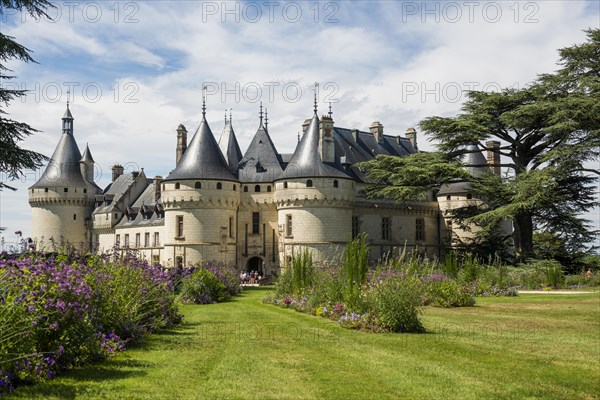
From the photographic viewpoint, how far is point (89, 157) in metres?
55.0

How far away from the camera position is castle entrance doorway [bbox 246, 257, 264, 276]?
39600mm

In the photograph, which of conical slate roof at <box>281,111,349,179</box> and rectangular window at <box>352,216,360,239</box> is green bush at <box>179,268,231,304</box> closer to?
conical slate roof at <box>281,111,349,179</box>

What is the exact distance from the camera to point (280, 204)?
3678 centimetres

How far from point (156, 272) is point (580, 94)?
77.7ft

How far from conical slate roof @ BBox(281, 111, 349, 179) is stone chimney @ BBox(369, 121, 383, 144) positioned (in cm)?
897

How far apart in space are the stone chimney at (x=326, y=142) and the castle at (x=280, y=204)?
0.20 ft

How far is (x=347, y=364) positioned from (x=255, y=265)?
31414mm

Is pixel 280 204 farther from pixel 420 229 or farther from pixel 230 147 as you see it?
pixel 420 229

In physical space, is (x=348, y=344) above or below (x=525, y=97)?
below

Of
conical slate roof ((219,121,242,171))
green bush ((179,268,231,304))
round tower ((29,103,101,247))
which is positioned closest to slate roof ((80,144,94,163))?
round tower ((29,103,101,247))

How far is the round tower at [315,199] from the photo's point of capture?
117ft

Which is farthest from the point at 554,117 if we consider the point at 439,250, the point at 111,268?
the point at 111,268

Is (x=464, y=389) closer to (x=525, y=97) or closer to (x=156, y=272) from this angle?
(x=156, y=272)

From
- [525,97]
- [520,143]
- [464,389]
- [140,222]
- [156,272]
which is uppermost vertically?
[525,97]
